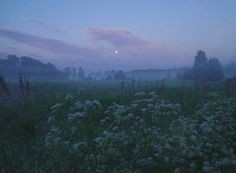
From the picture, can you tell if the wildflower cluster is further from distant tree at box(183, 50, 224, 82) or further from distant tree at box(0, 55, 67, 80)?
distant tree at box(0, 55, 67, 80)

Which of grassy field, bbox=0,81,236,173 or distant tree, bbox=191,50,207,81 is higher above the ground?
distant tree, bbox=191,50,207,81

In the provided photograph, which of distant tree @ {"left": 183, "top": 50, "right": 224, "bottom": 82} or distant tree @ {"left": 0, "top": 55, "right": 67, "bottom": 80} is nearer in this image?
distant tree @ {"left": 183, "top": 50, "right": 224, "bottom": 82}

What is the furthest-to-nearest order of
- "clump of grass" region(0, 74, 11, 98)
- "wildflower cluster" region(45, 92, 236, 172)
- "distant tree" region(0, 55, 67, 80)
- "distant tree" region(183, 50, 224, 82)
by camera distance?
"distant tree" region(0, 55, 67, 80) < "distant tree" region(183, 50, 224, 82) < "clump of grass" region(0, 74, 11, 98) < "wildflower cluster" region(45, 92, 236, 172)

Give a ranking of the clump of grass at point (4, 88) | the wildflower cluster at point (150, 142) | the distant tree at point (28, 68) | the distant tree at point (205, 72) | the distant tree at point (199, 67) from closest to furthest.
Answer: the wildflower cluster at point (150, 142) < the clump of grass at point (4, 88) < the distant tree at point (205, 72) < the distant tree at point (199, 67) < the distant tree at point (28, 68)

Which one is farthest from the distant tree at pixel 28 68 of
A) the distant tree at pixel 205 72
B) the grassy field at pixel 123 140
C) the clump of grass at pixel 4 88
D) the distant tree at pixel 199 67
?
the grassy field at pixel 123 140

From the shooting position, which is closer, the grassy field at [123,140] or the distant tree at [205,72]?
the grassy field at [123,140]

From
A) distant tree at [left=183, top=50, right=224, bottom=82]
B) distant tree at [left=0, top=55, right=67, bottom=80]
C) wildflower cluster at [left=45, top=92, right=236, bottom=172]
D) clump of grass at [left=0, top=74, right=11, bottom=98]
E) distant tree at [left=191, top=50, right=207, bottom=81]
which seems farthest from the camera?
distant tree at [left=0, top=55, right=67, bottom=80]

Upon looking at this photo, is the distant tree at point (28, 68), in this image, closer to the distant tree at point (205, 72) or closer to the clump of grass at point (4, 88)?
the distant tree at point (205, 72)

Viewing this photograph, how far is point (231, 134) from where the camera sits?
10414 mm

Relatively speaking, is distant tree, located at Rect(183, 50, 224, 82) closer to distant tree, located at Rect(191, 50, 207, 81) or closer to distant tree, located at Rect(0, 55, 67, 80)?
distant tree, located at Rect(191, 50, 207, 81)

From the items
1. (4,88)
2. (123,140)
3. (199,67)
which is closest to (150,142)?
(123,140)

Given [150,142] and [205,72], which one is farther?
[205,72]

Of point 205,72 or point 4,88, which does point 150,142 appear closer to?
point 4,88

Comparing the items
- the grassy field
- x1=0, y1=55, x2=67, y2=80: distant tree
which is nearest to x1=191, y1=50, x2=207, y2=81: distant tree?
x1=0, y1=55, x2=67, y2=80: distant tree
